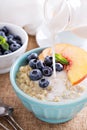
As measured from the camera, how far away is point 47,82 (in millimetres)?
653

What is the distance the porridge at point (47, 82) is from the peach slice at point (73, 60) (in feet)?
0.04

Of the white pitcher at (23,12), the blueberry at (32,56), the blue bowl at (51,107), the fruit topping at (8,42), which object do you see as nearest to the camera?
the blue bowl at (51,107)

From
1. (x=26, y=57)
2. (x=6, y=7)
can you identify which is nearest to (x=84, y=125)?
(x=26, y=57)

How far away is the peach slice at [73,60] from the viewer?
66cm

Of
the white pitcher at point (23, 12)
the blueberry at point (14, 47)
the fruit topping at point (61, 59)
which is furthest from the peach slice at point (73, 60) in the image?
the white pitcher at point (23, 12)

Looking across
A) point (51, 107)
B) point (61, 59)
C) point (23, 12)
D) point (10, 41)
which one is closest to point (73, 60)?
point (61, 59)

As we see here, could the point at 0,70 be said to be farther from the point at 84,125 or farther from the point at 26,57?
the point at 84,125

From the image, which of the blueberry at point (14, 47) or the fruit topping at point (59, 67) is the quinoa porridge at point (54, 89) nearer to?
the fruit topping at point (59, 67)

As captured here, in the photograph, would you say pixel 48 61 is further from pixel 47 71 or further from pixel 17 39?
pixel 17 39

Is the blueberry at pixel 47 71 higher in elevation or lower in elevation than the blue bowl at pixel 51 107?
higher

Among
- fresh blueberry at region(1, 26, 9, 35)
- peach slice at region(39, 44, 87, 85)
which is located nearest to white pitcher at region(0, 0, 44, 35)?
fresh blueberry at region(1, 26, 9, 35)

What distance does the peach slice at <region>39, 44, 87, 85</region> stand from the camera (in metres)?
0.66

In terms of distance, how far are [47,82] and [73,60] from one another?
0.09 m

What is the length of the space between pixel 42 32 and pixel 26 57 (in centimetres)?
26
